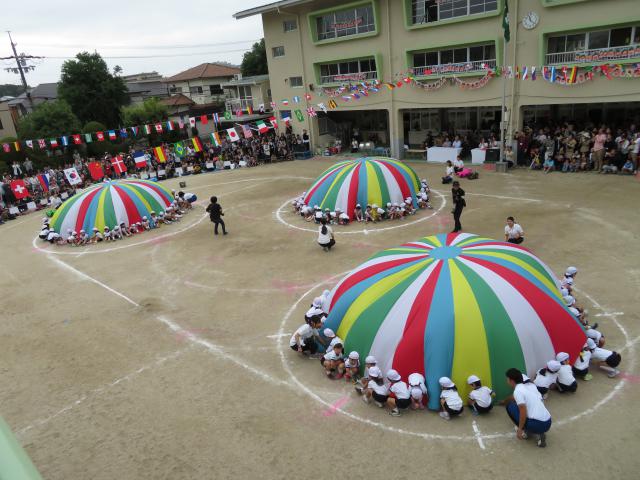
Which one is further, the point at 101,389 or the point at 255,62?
the point at 255,62

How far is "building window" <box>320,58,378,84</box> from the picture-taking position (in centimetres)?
2634

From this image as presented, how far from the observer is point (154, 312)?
11062 mm

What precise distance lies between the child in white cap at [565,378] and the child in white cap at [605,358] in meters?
0.71

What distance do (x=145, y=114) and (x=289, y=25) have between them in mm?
20546

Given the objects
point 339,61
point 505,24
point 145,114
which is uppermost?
point 505,24

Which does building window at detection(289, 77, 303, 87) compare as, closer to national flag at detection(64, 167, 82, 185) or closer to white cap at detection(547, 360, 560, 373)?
national flag at detection(64, 167, 82, 185)

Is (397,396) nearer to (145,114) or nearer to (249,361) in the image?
(249,361)

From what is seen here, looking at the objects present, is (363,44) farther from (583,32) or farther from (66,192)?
(66,192)

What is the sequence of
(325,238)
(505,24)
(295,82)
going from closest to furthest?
(325,238) < (505,24) < (295,82)

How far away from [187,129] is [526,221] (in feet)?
125

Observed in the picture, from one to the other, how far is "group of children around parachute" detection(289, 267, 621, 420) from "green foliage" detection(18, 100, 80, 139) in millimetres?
36624

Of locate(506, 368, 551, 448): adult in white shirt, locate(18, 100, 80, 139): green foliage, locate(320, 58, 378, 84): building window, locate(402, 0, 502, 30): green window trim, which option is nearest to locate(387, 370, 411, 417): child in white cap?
locate(506, 368, 551, 448): adult in white shirt

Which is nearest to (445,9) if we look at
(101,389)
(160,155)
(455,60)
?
(455,60)

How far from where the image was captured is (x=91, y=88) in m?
44.9
